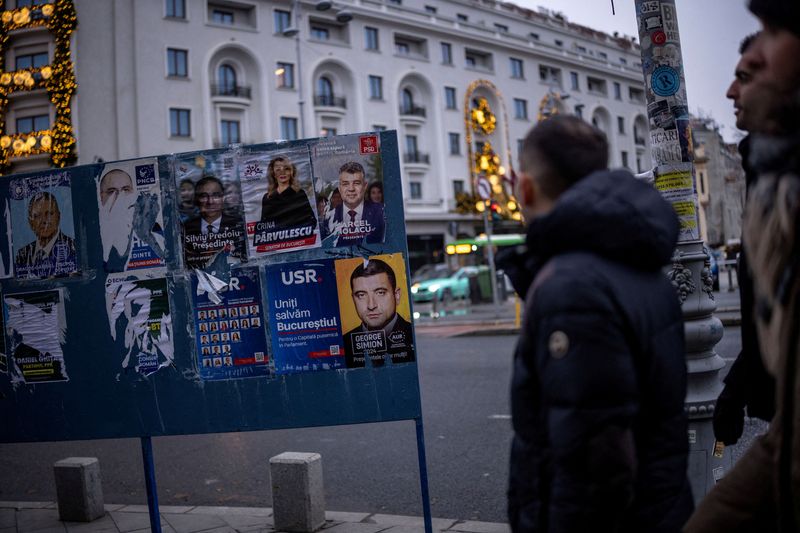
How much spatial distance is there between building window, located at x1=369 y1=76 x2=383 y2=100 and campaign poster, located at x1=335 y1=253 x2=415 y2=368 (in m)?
41.8

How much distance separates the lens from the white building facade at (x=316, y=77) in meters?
35.8

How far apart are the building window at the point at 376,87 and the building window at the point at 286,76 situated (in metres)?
5.29

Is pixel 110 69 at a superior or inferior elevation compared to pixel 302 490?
superior

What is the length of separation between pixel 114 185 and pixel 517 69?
169 feet

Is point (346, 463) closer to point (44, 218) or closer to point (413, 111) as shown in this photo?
point (44, 218)

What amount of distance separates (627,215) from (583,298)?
0.24 m

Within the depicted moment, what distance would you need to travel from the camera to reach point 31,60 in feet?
117

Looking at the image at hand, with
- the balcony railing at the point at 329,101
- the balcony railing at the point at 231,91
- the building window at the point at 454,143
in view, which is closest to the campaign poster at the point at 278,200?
the balcony railing at the point at 231,91

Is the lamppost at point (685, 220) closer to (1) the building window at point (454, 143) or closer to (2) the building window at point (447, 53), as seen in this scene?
A: (1) the building window at point (454, 143)

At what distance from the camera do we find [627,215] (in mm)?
1675

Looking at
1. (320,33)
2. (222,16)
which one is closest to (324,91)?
(320,33)

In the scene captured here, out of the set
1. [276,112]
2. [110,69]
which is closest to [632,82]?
[276,112]

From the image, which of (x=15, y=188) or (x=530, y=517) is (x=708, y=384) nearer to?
(x=530, y=517)

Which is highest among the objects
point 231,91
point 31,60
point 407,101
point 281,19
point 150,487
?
point 281,19
